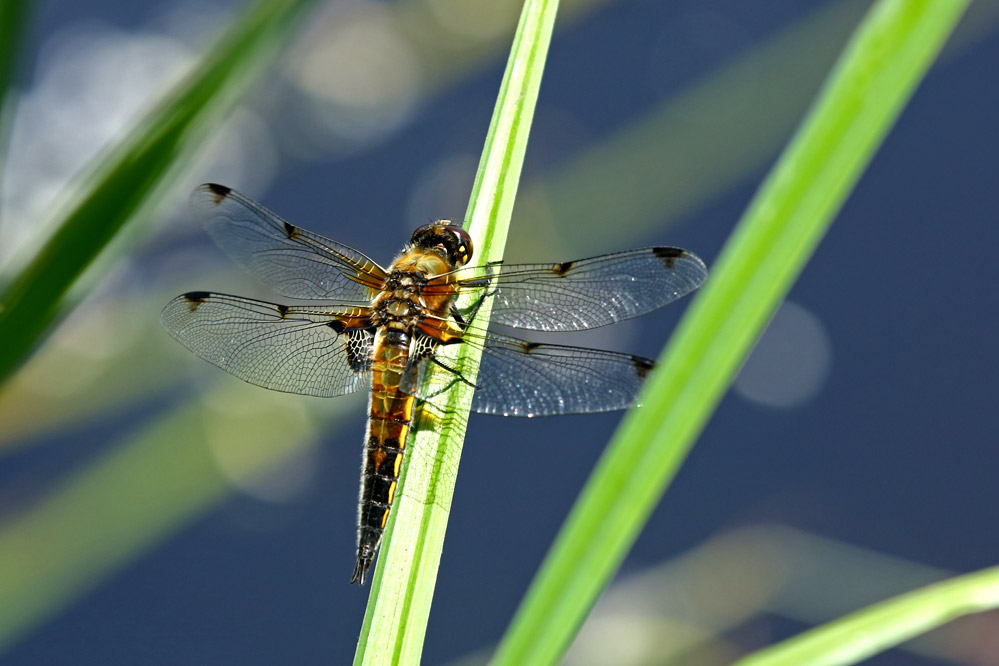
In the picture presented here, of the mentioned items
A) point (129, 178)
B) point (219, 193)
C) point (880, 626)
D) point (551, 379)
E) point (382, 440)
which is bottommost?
point (880, 626)

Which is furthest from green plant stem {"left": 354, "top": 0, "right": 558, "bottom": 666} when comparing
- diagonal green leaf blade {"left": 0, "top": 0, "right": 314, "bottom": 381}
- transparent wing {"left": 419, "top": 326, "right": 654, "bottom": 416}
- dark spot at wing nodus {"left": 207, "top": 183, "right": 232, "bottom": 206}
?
dark spot at wing nodus {"left": 207, "top": 183, "right": 232, "bottom": 206}

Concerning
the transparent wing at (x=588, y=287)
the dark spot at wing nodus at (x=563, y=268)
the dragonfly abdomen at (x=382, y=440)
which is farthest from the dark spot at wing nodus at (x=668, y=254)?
the dragonfly abdomen at (x=382, y=440)

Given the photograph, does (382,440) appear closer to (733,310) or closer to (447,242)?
(447,242)

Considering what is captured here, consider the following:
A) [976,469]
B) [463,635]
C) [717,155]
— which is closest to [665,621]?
[463,635]

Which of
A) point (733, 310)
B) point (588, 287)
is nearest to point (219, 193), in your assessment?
point (588, 287)

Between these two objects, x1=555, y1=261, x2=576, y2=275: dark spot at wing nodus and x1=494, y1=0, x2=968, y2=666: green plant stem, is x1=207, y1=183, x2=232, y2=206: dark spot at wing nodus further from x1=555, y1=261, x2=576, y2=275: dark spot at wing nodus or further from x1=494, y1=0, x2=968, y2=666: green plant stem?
x1=494, y1=0, x2=968, y2=666: green plant stem

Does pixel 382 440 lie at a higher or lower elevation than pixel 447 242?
lower
